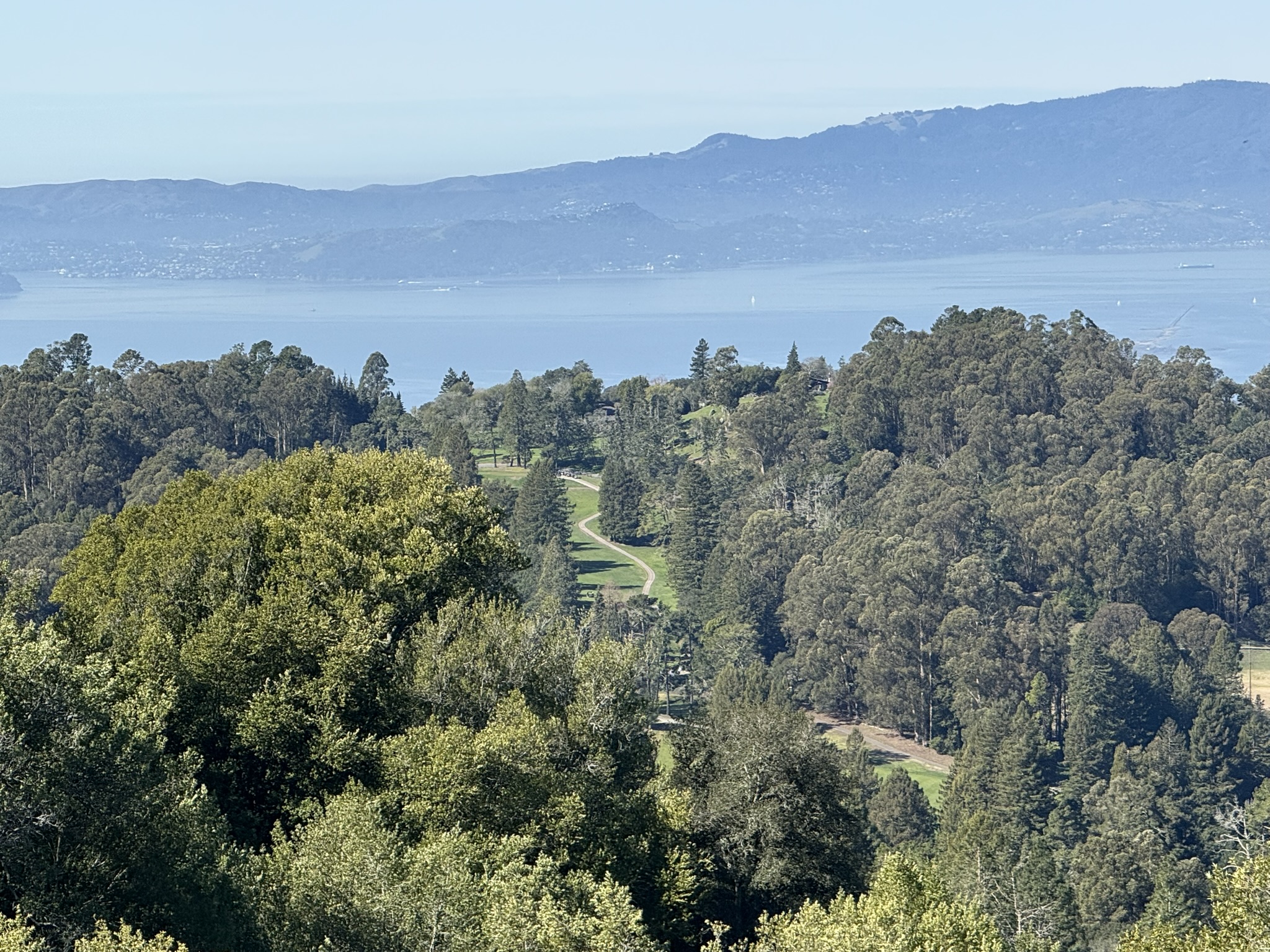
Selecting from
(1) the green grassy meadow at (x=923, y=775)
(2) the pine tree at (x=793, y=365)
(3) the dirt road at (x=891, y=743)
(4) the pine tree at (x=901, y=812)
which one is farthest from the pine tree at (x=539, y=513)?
(4) the pine tree at (x=901, y=812)

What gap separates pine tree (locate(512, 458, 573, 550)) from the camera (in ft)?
233

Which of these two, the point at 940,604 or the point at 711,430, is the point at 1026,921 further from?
the point at 711,430

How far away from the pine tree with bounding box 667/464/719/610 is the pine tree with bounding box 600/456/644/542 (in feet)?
8.34

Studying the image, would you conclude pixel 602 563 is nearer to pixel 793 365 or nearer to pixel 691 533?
pixel 691 533

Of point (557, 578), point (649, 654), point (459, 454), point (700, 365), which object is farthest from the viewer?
point (700, 365)

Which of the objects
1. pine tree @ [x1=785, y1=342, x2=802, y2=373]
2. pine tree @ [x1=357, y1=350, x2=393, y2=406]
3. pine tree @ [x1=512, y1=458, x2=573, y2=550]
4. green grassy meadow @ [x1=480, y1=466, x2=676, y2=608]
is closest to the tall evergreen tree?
pine tree @ [x1=512, y1=458, x2=573, y2=550]

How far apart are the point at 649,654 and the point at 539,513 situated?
1215 inches

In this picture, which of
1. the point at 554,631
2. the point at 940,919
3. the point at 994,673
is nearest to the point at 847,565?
the point at 994,673

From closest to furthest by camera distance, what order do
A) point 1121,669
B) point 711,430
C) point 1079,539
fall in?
1. point 1121,669
2. point 1079,539
3. point 711,430

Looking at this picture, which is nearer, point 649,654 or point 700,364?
point 649,654

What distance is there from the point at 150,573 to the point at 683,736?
8490mm

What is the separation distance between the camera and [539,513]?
71.5m

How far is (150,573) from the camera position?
74.8 feet

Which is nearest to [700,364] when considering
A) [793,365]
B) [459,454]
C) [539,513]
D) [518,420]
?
[793,365]
